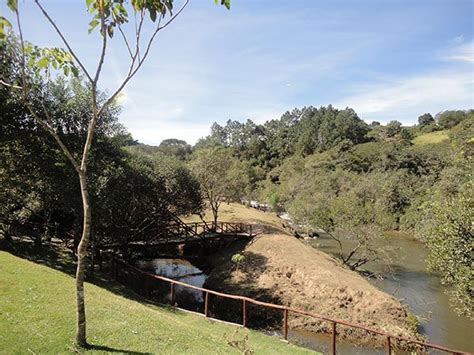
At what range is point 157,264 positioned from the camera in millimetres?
30125

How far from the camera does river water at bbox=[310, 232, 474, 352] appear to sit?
17.7m

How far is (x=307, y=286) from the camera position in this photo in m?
20.9

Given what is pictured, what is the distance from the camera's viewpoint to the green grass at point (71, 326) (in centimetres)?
785

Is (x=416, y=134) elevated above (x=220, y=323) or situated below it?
above

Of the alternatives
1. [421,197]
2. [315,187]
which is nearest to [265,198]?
[315,187]

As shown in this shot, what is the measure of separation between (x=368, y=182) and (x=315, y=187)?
29.5 ft

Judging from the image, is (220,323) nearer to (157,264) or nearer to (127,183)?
(127,183)

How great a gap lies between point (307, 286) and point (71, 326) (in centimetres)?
1501

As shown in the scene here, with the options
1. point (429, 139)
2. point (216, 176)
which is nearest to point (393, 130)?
point (429, 139)

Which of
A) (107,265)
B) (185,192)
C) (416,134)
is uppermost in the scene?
(416,134)

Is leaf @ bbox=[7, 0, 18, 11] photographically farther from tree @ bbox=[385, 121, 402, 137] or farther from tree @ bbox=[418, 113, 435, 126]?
tree @ bbox=[418, 113, 435, 126]

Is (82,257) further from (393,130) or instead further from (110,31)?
(393,130)

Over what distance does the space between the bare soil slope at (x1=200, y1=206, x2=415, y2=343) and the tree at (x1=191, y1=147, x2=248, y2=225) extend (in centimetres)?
791

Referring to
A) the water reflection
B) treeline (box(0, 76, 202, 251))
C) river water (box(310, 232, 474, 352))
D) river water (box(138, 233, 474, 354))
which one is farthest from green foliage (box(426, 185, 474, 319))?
treeline (box(0, 76, 202, 251))
